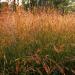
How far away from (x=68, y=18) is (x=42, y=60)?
1.77 meters

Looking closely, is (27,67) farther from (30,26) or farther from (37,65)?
(30,26)

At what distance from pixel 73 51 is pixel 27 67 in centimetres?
81

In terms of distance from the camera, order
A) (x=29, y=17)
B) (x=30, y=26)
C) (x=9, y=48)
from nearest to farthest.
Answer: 1. (x=9, y=48)
2. (x=30, y=26)
3. (x=29, y=17)

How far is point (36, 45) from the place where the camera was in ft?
16.6

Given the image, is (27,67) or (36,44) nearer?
(27,67)

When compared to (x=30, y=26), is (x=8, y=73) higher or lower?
lower

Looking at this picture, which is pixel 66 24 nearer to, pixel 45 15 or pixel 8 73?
pixel 45 15

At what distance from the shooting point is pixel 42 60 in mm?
4715

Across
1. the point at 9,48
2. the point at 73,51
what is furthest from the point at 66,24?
the point at 9,48

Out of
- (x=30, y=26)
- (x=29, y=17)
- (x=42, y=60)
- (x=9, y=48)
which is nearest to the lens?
(x=42, y=60)

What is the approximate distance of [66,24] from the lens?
5.85 m

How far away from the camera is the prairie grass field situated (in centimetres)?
471

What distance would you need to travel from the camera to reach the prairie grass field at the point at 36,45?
4.71 meters

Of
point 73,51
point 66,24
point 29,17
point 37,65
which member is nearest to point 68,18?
point 66,24
